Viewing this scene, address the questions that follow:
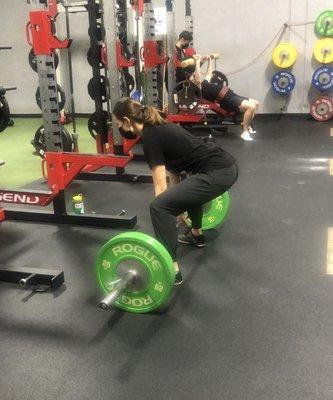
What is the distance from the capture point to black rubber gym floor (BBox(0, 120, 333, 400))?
1580 mm

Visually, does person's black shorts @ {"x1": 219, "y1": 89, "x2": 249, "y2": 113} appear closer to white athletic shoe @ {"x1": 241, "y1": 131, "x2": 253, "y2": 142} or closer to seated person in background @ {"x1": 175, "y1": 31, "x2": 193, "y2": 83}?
white athletic shoe @ {"x1": 241, "y1": 131, "x2": 253, "y2": 142}

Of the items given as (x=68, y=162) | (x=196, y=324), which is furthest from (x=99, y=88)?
(x=196, y=324)

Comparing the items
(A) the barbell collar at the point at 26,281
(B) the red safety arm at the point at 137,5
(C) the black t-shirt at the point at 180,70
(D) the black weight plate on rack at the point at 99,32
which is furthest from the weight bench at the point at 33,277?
(C) the black t-shirt at the point at 180,70

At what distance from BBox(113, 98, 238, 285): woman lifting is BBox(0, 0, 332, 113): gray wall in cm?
507

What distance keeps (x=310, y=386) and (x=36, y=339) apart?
1.09 meters

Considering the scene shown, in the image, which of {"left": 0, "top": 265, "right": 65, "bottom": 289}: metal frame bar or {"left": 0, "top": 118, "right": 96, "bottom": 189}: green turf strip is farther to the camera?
{"left": 0, "top": 118, "right": 96, "bottom": 189}: green turf strip

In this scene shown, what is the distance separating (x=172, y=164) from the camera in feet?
7.30

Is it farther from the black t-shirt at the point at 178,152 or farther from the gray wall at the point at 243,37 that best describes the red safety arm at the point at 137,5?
the black t-shirt at the point at 178,152

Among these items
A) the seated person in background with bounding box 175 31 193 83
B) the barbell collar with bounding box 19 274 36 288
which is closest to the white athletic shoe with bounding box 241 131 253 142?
the seated person in background with bounding box 175 31 193 83

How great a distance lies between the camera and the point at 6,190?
293 cm

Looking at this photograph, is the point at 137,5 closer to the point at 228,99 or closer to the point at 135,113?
the point at 228,99

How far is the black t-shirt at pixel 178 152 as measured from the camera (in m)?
2.10

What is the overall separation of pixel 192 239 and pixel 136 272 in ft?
2.89

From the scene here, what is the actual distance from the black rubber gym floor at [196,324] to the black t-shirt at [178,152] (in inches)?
22.8
